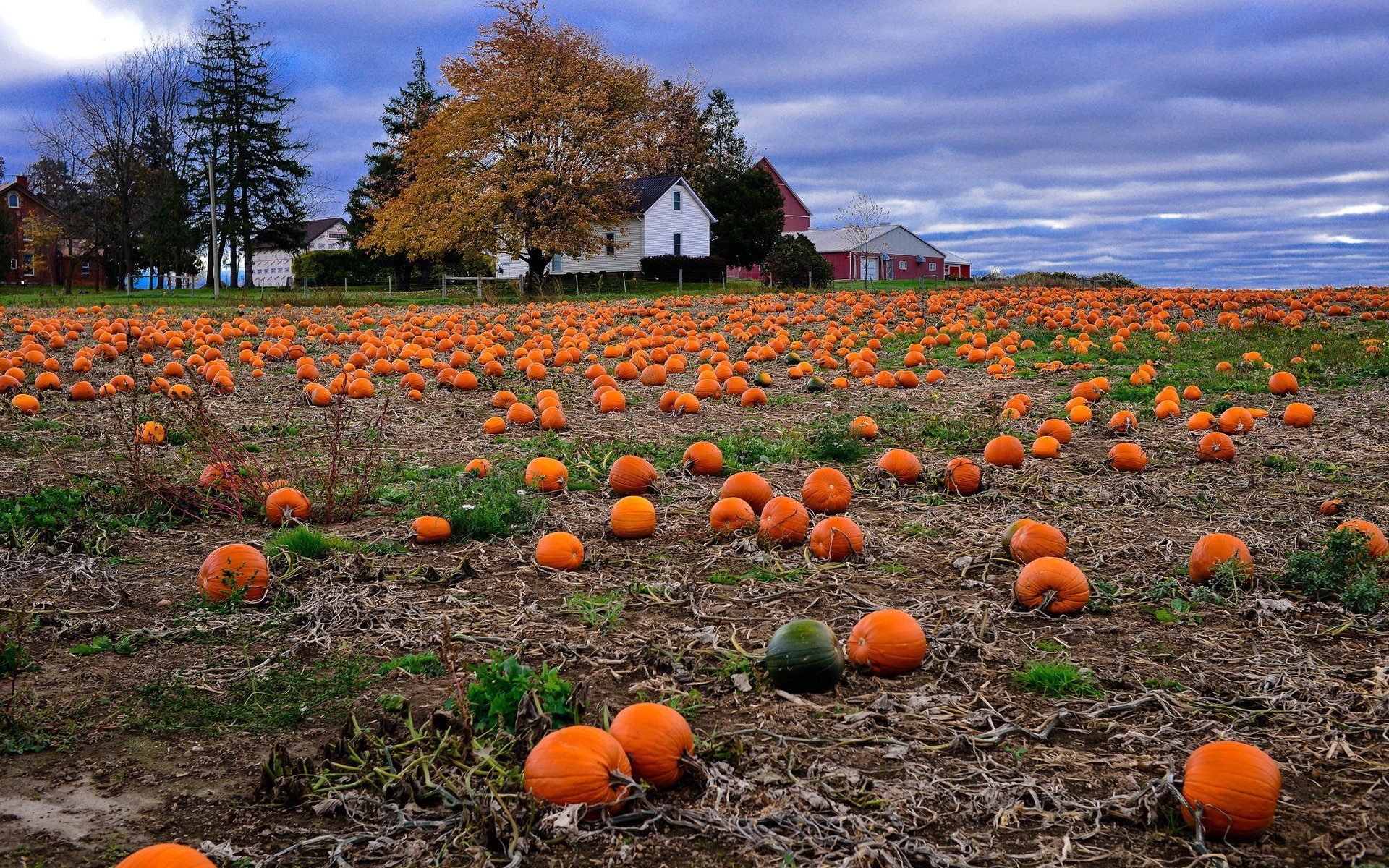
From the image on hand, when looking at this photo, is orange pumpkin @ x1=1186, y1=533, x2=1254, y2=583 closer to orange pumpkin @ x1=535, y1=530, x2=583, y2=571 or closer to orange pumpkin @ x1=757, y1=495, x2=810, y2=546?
orange pumpkin @ x1=757, y1=495, x2=810, y2=546

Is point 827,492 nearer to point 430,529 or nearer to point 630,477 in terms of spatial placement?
point 630,477

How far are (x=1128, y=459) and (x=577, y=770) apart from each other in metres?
6.02

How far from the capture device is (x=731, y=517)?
5.86 meters

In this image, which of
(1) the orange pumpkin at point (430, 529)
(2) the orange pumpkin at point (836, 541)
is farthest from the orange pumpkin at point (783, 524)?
(1) the orange pumpkin at point (430, 529)

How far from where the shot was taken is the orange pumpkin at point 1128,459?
24.8 ft

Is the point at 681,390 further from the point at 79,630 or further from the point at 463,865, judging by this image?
the point at 463,865

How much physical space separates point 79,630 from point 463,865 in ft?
9.39

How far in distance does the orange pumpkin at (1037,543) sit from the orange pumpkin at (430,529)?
330 cm

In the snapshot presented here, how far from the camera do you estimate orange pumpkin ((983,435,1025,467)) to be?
7676 millimetres

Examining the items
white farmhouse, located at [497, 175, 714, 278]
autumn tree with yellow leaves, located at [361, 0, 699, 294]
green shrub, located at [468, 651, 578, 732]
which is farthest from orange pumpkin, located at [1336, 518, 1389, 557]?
white farmhouse, located at [497, 175, 714, 278]

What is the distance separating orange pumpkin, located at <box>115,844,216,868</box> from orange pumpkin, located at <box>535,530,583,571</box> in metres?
2.86

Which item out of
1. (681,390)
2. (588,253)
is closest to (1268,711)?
(681,390)

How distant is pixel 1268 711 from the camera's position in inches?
144

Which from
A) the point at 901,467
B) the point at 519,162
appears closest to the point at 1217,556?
the point at 901,467
